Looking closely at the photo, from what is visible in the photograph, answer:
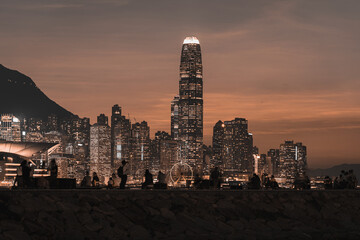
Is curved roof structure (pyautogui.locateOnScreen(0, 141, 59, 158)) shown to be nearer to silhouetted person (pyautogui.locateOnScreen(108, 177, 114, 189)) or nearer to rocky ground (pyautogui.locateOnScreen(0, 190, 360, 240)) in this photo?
silhouetted person (pyautogui.locateOnScreen(108, 177, 114, 189))

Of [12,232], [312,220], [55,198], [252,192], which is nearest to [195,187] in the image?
[252,192]

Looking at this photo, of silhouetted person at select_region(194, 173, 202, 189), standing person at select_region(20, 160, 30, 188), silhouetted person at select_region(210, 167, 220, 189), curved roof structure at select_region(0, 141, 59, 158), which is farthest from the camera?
curved roof structure at select_region(0, 141, 59, 158)

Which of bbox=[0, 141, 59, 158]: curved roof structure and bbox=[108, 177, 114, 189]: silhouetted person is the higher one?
bbox=[0, 141, 59, 158]: curved roof structure

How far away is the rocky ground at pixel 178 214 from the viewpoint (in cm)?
3459

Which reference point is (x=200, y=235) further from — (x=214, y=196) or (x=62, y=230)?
(x=62, y=230)

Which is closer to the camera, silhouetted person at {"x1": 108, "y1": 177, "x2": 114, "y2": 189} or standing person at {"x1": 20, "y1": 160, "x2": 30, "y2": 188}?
standing person at {"x1": 20, "y1": 160, "x2": 30, "y2": 188}

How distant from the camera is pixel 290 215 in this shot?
1732 inches

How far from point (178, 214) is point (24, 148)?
530ft

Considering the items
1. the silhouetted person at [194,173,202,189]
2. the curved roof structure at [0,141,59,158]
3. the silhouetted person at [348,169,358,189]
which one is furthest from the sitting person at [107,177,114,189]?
the curved roof structure at [0,141,59,158]

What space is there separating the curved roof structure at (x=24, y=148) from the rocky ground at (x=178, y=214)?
154440 mm

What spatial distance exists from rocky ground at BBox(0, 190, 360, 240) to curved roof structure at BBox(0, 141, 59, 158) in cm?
15444

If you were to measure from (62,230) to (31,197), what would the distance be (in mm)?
2666

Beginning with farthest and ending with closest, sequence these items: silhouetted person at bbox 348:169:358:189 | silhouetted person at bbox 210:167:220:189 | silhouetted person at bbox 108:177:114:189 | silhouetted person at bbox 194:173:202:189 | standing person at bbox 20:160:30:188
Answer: silhouetted person at bbox 348:169:358:189, silhouetted person at bbox 194:173:202:189, silhouetted person at bbox 210:167:220:189, silhouetted person at bbox 108:177:114:189, standing person at bbox 20:160:30:188

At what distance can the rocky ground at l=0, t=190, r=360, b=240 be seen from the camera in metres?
34.6
